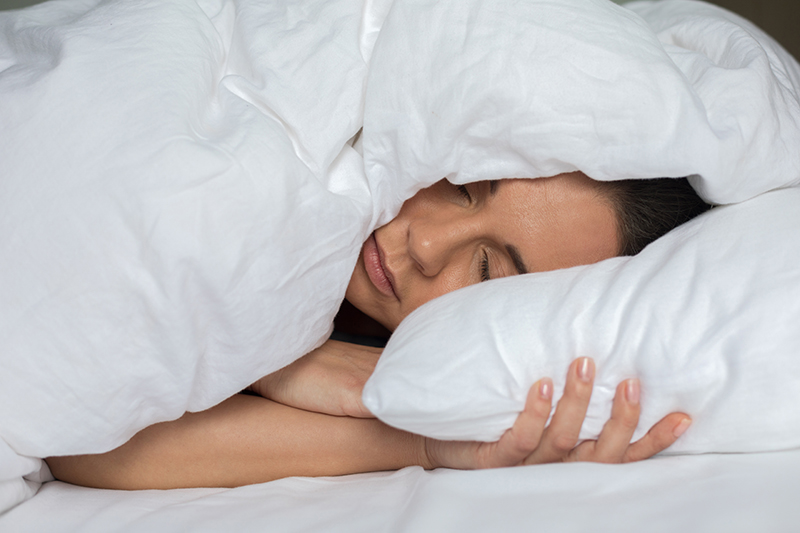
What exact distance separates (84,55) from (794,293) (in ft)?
2.64

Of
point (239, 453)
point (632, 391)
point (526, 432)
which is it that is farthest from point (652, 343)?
point (239, 453)

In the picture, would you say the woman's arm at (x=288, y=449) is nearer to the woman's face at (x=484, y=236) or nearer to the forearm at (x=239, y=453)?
the forearm at (x=239, y=453)

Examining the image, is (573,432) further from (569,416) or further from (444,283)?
(444,283)

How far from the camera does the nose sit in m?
0.80

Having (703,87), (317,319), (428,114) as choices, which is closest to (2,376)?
(317,319)

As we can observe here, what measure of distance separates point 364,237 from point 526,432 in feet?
1.04

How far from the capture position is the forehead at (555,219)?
2.54 ft

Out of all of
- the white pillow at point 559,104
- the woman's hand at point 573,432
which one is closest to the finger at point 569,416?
the woman's hand at point 573,432

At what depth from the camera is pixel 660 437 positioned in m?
0.63

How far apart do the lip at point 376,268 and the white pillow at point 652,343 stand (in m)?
0.19

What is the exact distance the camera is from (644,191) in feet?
2.72

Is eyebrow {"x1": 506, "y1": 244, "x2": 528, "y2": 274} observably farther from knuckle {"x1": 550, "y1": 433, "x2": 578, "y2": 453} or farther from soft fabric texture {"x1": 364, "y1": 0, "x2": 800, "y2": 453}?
knuckle {"x1": 550, "y1": 433, "x2": 578, "y2": 453}

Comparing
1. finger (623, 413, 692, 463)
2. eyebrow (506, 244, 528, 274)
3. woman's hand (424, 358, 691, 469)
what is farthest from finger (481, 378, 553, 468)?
eyebrow (506, 244, 528, 274)

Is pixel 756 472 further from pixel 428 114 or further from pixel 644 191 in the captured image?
pixel 428 114
